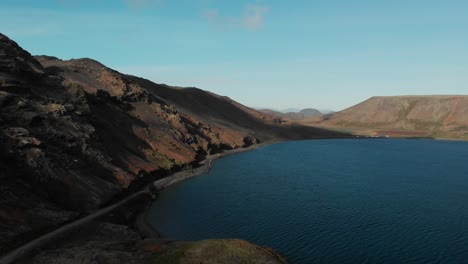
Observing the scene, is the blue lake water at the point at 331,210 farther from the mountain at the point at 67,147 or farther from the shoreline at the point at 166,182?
the mountain at the point at 67,147

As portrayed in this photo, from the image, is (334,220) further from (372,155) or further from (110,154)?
(372,155)

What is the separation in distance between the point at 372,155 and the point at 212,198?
109 metres

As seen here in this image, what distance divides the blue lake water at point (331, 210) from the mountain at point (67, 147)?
12488mm

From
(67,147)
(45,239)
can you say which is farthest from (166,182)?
(45,239)

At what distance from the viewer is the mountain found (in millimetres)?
64500

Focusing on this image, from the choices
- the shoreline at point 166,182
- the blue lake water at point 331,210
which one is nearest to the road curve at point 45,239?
the shoreline at point 166,182

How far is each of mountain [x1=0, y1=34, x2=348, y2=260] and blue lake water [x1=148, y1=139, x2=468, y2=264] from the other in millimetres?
12488

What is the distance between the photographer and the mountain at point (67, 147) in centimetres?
6450

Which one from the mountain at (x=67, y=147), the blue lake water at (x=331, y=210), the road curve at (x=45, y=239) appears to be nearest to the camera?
the road curve at (x=45, y=239)

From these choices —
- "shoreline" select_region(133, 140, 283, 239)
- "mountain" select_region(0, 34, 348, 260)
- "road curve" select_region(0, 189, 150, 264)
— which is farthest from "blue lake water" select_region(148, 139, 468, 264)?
"mountain" select_region(0, 34, 348, 260)

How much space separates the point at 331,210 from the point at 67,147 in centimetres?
5837

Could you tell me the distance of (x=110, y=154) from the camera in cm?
9975

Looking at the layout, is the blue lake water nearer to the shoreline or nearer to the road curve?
the shoreline

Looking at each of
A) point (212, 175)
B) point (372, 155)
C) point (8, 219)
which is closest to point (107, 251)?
point (8, 219)
